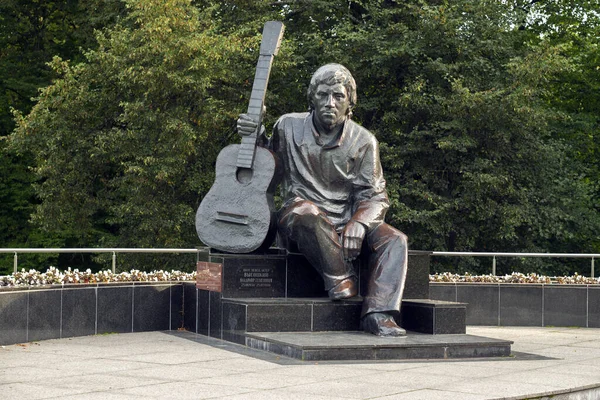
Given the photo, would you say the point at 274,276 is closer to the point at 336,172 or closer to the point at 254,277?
the point at 254,277

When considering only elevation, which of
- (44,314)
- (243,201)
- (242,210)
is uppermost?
(243,201)

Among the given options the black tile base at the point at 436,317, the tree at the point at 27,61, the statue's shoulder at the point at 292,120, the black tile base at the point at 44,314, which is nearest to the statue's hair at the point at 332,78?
the statue's shoulder at the point at 292,120

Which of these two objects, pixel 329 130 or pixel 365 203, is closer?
pixel 365 203

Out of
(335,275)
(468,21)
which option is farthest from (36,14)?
(335,275)

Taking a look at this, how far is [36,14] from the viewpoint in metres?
28.7

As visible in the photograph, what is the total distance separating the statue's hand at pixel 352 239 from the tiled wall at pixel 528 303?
4204mm

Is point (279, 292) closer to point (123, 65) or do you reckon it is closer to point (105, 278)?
point (105, 278)

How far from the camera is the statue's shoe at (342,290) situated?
11055 mm

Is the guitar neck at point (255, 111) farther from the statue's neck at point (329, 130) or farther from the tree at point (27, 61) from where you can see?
the tree at point (27, 61)

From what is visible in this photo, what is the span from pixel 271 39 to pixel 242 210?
7.06 ft

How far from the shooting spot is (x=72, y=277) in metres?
12.0

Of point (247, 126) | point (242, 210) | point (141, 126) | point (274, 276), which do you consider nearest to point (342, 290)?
point (274, 276)

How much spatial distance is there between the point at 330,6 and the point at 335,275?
1401cm

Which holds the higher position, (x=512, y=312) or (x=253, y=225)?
(x=253, y=225)
